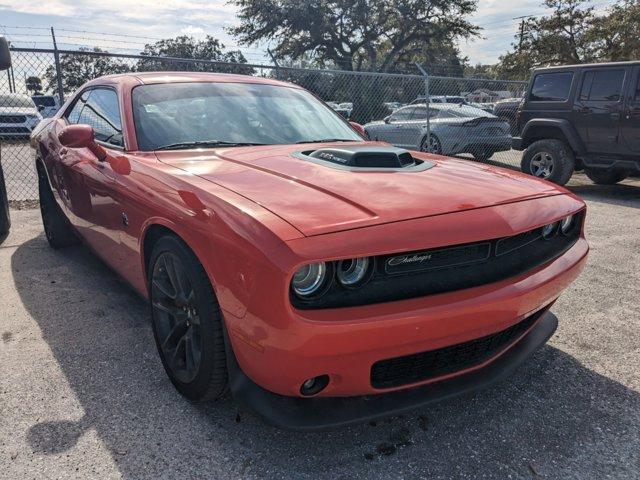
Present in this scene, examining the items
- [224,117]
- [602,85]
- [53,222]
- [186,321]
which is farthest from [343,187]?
[602,85]

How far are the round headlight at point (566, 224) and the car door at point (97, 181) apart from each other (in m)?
2.22

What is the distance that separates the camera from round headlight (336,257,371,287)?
5.90 feet

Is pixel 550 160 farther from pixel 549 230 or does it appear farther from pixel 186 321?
pixel 186 321

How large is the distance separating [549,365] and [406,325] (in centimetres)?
138

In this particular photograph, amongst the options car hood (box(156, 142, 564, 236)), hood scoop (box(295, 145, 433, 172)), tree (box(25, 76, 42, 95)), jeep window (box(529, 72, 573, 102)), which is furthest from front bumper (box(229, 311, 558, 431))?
jeep window (box(529, 72, 573, 102))

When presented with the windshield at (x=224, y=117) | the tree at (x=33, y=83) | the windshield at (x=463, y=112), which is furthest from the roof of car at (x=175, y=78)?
the windshield at (x=463, y=112)

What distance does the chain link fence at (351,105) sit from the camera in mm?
7254

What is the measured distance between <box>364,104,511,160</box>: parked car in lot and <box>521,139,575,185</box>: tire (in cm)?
193

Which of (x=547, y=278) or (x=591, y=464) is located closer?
(x=591, y=464)

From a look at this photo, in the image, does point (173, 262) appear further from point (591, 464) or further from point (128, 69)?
point (128, 69)

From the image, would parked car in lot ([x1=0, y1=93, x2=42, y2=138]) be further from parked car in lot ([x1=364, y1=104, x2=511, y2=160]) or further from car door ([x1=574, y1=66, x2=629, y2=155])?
car door ([x1=574, y1=66, x2=629, y2=155])

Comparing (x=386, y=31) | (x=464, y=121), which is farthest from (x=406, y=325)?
(x=386, y=31)

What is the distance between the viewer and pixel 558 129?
8.02 m

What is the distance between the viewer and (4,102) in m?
11.6
